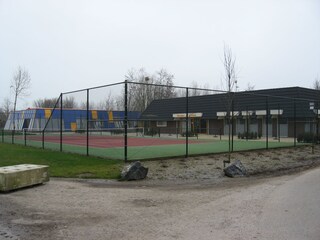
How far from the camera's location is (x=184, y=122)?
39.4 m

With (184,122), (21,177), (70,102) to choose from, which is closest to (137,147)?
(70,102)

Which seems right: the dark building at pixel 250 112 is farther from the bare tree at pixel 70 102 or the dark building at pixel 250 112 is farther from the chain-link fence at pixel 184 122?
the bare tree at pixel 70 102

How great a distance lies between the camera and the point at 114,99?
16219 millimetres

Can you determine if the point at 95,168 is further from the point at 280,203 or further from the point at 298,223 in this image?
the point at 298,223

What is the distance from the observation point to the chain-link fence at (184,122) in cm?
2103

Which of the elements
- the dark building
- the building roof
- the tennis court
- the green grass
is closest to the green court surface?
the tennis court

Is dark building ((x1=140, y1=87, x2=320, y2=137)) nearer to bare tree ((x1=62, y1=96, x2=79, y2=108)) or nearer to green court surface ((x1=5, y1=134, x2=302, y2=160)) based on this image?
bare tree ((x1=62, y1=96, x2=79, y2=108))

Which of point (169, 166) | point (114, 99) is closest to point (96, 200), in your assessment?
point (169, 166)

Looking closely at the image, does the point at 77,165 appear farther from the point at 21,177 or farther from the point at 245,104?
the point at 245,104

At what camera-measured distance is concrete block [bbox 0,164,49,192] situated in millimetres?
8266

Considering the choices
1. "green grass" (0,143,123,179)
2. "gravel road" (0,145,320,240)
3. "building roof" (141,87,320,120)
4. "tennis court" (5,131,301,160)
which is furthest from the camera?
"building roof" (141,87,320,120)

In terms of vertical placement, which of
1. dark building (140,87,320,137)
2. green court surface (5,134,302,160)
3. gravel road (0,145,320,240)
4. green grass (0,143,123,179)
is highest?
dark building (140,87,320,137)

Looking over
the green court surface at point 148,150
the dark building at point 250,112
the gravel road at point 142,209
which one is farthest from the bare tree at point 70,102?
the gravel road at point 142,209

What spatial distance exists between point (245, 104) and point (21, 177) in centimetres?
3282
